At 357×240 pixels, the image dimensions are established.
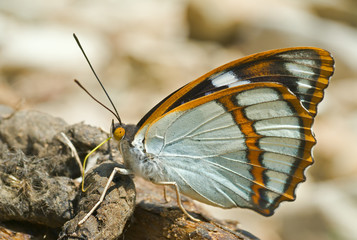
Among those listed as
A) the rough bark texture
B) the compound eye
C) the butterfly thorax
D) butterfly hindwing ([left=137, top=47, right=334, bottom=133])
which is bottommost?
the rough bark texture

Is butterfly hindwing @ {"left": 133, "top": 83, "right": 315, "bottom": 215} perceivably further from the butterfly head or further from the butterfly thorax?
the butterfly head

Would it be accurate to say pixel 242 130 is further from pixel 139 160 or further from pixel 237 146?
pixel 139 160

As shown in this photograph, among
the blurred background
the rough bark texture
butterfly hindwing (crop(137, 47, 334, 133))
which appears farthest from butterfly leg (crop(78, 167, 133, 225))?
the blurred background

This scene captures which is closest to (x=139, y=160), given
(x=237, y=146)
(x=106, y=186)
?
(x=106, y=186)

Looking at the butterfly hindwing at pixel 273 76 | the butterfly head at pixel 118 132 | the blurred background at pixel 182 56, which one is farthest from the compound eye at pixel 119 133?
the blurred background at pixel 182 56

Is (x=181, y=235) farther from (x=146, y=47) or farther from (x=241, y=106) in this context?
(x=146, y=47)

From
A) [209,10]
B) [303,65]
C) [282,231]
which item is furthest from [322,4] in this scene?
[303,65]

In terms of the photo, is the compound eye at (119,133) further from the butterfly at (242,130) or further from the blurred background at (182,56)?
the blurred background at (182,56)
